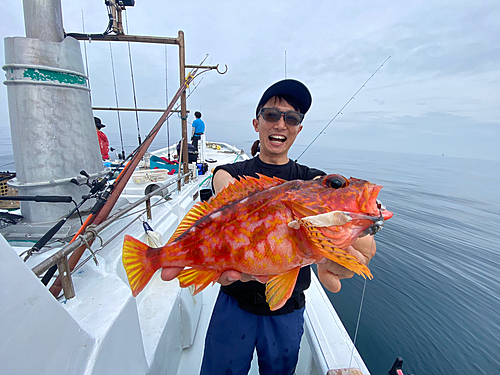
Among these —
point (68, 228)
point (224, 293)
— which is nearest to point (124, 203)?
point (68, 228)

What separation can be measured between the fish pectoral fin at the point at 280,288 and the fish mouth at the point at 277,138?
3.76 feet

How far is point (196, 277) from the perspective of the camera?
1599mm

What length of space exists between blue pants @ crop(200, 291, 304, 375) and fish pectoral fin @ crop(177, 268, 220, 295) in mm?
583

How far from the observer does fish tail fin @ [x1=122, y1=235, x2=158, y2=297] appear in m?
1.39

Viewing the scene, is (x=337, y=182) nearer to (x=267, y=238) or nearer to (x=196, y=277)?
(x=267, y=238)

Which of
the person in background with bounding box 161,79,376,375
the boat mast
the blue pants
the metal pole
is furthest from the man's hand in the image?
the metal pole

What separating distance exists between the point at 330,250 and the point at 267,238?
41 cm

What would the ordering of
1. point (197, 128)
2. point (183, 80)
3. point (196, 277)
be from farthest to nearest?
1. point (197, 128)
2. point (183, 80)
3. point (196, 277)

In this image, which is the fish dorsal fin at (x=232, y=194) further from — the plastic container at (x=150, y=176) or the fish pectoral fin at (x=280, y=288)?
the plastic container at (x=150, y=176)

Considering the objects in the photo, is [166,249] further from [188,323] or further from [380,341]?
[380,341]

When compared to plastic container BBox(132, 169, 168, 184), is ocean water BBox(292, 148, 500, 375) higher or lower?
lower

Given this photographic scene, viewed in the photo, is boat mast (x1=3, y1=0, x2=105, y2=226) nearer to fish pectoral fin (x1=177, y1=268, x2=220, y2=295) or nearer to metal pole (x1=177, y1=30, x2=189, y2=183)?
fish pectoral fin (x1=177, y1=268, x2=220, y2=295)

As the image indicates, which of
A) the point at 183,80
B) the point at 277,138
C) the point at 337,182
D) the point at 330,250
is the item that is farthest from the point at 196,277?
the point at 183,80

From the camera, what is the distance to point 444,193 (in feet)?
49.8
